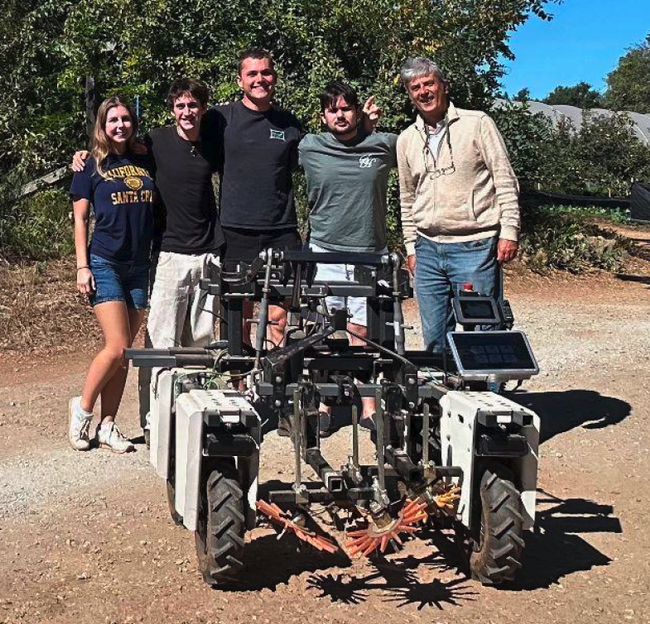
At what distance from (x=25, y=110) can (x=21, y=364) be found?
6459 mm

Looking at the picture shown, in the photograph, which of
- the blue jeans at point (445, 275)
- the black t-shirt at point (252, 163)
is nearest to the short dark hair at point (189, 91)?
the black t-shirt at point (252, 163)

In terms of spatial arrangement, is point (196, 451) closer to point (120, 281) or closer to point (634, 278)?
point (120, 281)

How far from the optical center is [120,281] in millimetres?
5805

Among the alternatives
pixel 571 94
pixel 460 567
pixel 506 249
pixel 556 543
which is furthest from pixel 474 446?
pixel 571 94

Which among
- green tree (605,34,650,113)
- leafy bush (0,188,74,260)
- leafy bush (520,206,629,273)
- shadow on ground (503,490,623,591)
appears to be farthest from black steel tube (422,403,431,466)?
green tree (605,34,650,113)

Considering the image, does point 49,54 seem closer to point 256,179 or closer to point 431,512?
point 256,179

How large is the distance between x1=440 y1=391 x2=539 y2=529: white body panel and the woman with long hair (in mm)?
2418

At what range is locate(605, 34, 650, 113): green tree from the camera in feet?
173

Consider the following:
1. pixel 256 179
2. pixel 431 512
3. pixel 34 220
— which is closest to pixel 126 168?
pixel 256 179

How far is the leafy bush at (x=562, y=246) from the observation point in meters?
14.8

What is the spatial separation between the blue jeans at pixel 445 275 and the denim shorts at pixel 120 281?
5.36ft

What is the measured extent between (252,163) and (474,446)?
2.63 metres

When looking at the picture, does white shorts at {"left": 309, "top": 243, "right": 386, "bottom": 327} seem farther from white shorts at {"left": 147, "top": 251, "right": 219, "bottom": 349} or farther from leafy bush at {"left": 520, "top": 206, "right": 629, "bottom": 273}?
leafy bush at {"left": 520, "top": 206, "right": 629, "bottom": 273}

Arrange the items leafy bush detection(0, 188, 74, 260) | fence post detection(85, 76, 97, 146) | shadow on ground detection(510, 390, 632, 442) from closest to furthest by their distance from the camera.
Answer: shadow on ground detection(510, 390, 632, 442)
leafy bush detection(0, 188, 74, 260)
fence post detection(85, 76, 97, 146)
